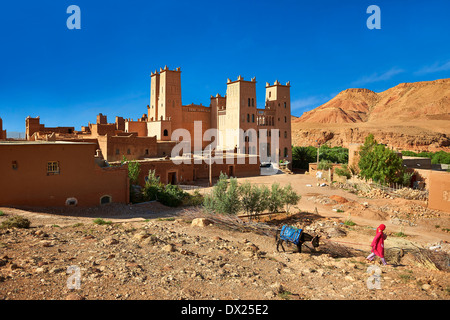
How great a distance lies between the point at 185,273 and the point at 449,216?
17.3 m

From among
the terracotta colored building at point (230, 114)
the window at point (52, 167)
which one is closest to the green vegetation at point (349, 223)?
the window at point (52, 167)

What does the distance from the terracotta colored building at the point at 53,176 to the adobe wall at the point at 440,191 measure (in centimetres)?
1792

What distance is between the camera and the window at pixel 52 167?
50.3ft

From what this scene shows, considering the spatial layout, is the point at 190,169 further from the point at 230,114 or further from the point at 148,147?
the point at 230,114

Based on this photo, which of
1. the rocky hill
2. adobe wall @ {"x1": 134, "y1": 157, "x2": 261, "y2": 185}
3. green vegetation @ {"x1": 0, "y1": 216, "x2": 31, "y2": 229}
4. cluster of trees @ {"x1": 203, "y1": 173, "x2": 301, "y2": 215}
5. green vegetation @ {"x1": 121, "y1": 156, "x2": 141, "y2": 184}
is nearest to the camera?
green vegetation @ {"x1": 0, "y1": 216, "x2": 31, "y2": 229}

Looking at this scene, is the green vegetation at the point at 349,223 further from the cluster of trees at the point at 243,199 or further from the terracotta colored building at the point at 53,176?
the terracotta colored building at the point at 53,176

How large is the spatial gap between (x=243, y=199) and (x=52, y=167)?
8.72 metres

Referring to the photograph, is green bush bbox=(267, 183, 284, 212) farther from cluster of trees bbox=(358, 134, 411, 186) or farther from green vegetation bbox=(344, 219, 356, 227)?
cluster of trees bbox=(358, 134, 411, 186)

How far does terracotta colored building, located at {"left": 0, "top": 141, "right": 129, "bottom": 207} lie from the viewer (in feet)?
47.1

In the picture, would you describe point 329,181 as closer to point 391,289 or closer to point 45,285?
point 391,289

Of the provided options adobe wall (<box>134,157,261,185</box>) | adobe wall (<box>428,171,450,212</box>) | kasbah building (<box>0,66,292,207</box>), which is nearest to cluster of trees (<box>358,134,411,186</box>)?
adobe wall (<box>428,171,450,212</box>)

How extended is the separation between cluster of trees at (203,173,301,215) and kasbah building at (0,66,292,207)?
5.40m
